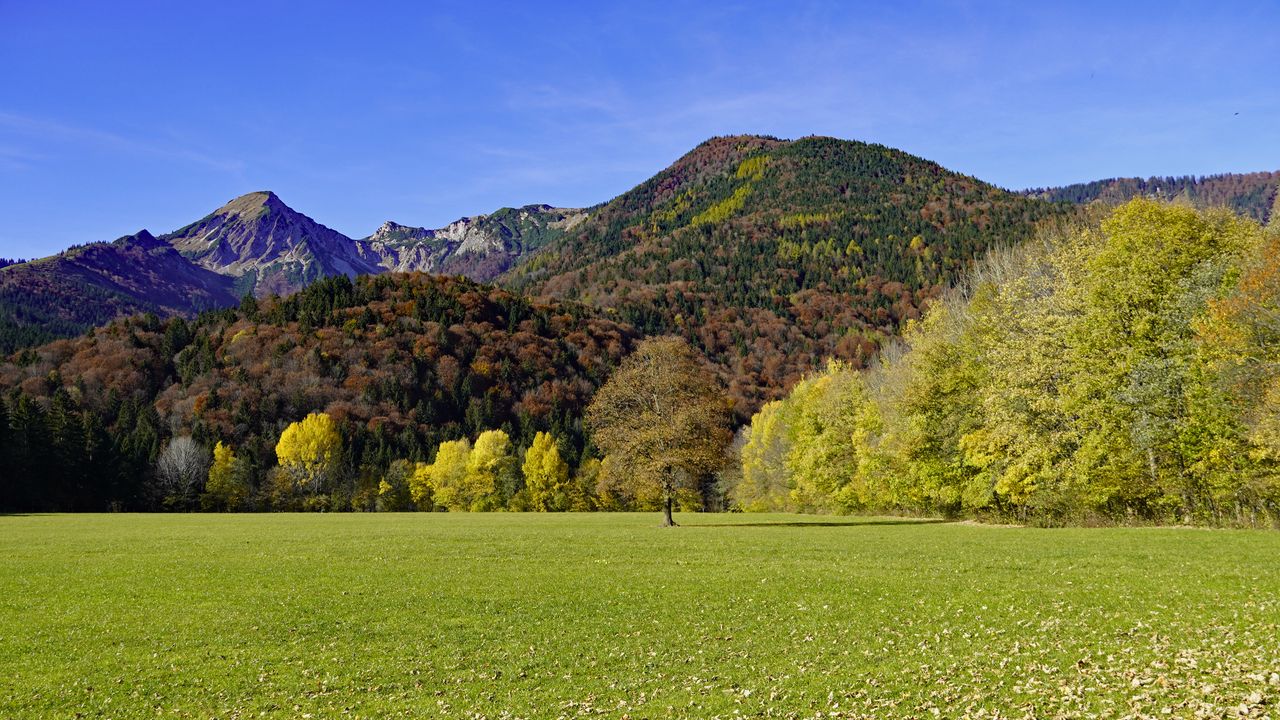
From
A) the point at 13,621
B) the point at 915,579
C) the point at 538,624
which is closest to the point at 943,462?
→ the point at 915,579

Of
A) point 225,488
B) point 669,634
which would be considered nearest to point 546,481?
point 225,488

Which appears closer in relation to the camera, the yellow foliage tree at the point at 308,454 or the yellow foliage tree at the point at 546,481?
the yellow foliage tree at the point at 546,481

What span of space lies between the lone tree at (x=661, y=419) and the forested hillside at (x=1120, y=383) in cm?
1488

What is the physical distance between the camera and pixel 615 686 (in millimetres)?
13875

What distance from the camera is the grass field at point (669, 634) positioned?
12.4m

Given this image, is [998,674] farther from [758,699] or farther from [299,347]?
[299,347]

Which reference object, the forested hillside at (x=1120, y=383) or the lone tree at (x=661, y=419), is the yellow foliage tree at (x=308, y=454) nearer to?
→ the lone tree at (x=661, y=419)

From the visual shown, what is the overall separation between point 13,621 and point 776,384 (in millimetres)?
182981

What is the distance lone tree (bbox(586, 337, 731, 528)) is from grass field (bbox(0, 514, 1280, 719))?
1833 centimetres

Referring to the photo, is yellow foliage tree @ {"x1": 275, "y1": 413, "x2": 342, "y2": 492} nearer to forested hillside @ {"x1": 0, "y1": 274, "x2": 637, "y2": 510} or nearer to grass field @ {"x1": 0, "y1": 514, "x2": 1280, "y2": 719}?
forested hillside @ {"x1": 0, "y1": 274, "x2": 637, "y2": 510}

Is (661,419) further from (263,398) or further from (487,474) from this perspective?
(263,398)

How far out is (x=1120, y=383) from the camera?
4022cm

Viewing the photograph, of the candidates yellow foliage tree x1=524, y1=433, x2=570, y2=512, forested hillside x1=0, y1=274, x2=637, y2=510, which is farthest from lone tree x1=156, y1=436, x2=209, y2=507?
yellow foliage tree x1=524, y1=433, x2=570, y2=512

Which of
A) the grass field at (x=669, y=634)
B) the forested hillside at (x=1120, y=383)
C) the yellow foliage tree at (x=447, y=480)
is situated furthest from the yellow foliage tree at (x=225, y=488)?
the forested hillside at (x=1120, y=383)
